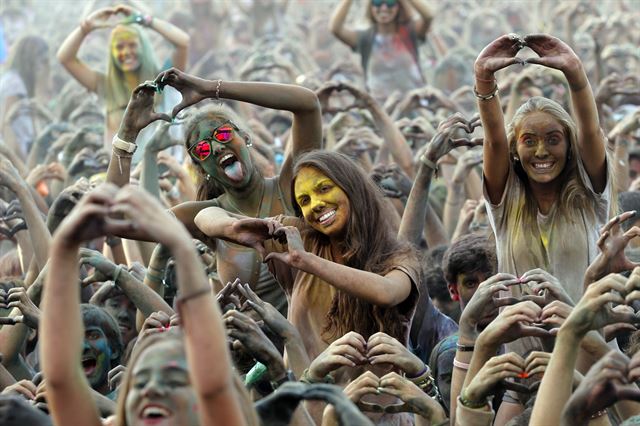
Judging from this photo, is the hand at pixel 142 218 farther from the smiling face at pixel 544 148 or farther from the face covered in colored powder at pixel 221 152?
the face covered in colored powder at pixel 221 152

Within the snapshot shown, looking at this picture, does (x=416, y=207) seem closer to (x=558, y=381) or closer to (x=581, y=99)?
(x=581, y=99)

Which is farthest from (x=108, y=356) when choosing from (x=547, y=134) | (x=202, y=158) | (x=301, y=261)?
(x=547, y=134)

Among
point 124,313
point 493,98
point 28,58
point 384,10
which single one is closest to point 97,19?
point 384,10

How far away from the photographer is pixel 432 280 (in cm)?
762

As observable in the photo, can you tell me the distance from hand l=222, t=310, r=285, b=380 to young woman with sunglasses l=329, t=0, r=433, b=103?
779 cm

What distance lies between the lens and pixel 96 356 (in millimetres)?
6652

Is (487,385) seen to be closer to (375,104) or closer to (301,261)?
(301,261)

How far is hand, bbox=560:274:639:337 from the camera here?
4605 mm

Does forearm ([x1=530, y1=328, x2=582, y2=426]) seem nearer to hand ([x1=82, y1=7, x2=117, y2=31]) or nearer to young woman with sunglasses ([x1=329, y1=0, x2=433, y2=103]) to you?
hand ([x1=82, y1=7, x2=117, y2=31])

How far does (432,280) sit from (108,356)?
1.63 m

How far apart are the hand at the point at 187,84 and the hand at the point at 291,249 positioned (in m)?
0.85

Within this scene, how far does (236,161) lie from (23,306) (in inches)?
39.9

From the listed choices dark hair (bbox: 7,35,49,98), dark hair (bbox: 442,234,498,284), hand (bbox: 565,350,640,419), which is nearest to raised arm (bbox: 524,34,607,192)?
dark hair (bbox: 442,234,498,284)

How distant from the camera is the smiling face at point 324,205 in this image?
5.99m
